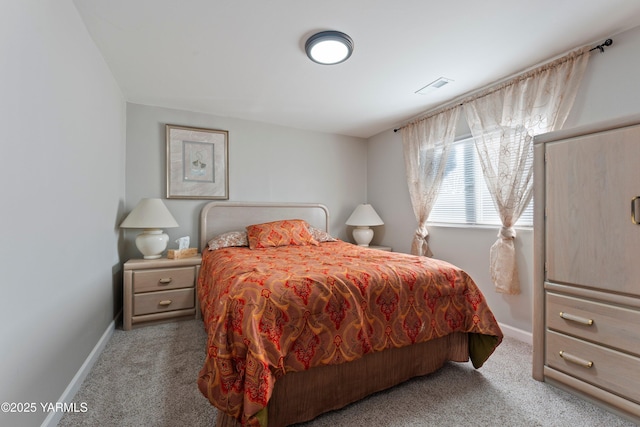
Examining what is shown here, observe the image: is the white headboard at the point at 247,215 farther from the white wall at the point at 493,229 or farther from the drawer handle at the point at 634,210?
the drawer handle at the point at 634,210

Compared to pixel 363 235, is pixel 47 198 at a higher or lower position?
higher

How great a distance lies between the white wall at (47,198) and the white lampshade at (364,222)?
9.23 feet

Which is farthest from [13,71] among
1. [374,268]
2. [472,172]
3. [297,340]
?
[472,172]

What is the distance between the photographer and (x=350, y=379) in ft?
5.01

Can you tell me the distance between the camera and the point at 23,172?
1104mm

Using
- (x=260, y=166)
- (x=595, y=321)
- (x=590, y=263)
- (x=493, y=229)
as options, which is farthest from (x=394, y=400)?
(x=260, y=166)

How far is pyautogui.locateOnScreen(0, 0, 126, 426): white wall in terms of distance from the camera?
40.3 inches

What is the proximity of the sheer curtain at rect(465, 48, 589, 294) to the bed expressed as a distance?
869 millimetres

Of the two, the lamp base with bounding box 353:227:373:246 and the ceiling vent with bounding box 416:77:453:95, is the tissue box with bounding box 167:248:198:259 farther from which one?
the ceiling vent with bounding box 416:77:453:95

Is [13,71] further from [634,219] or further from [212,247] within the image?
[634,219]

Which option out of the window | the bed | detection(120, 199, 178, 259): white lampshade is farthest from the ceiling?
the bed

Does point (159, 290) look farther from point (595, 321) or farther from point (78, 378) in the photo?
point (595, 321)

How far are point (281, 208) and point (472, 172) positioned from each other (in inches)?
90.9

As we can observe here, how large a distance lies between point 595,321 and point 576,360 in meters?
0.26
